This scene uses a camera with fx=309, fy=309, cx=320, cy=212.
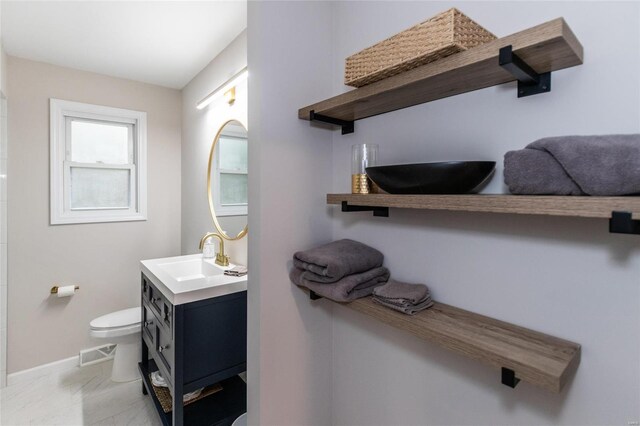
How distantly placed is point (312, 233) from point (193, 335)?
876 millimetres

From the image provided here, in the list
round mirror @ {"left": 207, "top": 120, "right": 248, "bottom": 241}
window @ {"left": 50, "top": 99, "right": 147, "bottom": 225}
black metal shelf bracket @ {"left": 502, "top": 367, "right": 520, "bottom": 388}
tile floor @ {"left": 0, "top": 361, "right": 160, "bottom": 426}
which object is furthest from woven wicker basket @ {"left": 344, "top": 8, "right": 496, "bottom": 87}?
window @ {"left": 50, "top": 99, "right": 147, "bottom": 225}

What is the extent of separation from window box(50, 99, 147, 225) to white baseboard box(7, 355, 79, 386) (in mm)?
1128

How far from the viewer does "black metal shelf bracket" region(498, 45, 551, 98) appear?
606mm

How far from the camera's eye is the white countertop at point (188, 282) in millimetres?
1539

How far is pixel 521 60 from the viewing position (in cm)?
65

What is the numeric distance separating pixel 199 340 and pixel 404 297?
119 cm

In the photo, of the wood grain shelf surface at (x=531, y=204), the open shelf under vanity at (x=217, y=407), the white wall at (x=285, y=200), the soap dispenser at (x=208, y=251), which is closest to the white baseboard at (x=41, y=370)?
the open shelf under vanity at (x=217, y=407)

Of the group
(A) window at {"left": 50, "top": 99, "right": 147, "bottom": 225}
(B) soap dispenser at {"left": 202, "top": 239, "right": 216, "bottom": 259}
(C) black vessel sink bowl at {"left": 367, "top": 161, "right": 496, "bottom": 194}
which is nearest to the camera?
(C) black vessel sink bowl at {"left": 367, "top": 161, "right": 496, "bottom": 194}

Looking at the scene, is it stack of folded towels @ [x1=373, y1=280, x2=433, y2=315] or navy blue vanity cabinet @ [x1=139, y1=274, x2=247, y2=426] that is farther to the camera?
navy blue vanity cabinet @ [x1=139, y1=274, x2=247, y2=426]

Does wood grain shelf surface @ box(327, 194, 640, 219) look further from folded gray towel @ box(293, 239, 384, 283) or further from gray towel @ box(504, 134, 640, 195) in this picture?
folded gray towel @ box(293, 239, 384, 283)

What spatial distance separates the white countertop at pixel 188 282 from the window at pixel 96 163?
899 mm

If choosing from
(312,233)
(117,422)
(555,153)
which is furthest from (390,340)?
(117,422)

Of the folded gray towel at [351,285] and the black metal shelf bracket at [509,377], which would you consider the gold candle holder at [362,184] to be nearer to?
the folded gray towel at [351,285]

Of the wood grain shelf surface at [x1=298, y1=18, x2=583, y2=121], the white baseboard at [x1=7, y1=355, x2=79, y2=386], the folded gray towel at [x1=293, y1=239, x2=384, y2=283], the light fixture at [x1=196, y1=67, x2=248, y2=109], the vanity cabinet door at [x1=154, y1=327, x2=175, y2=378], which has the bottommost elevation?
the white baseboard at [x1=7, y1=355, x2=79, y2=386]
